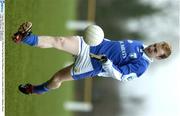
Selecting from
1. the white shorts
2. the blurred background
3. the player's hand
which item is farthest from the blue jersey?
the blurred background

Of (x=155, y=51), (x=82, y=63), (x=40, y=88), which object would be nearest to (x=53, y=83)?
(x=40, y=88)

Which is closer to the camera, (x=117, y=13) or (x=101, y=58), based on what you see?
(x=101, y=58)

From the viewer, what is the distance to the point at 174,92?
914cm

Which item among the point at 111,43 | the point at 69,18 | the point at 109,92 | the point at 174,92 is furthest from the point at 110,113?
the point at 111,43

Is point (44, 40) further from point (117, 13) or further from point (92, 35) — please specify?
point (117, 13)

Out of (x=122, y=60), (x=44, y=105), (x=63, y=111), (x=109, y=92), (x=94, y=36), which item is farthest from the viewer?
(x=109, y=92)

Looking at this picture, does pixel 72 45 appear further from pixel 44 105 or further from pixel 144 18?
pixel 144 18

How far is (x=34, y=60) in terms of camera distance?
550cm

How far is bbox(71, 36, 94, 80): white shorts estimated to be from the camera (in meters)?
4.18

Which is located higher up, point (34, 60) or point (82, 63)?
point (82, 63)

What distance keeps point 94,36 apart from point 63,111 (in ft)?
13.7

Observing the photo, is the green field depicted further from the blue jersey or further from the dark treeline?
the dark treeline

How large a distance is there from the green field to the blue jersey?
72cm

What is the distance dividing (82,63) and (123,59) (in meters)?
0.33
